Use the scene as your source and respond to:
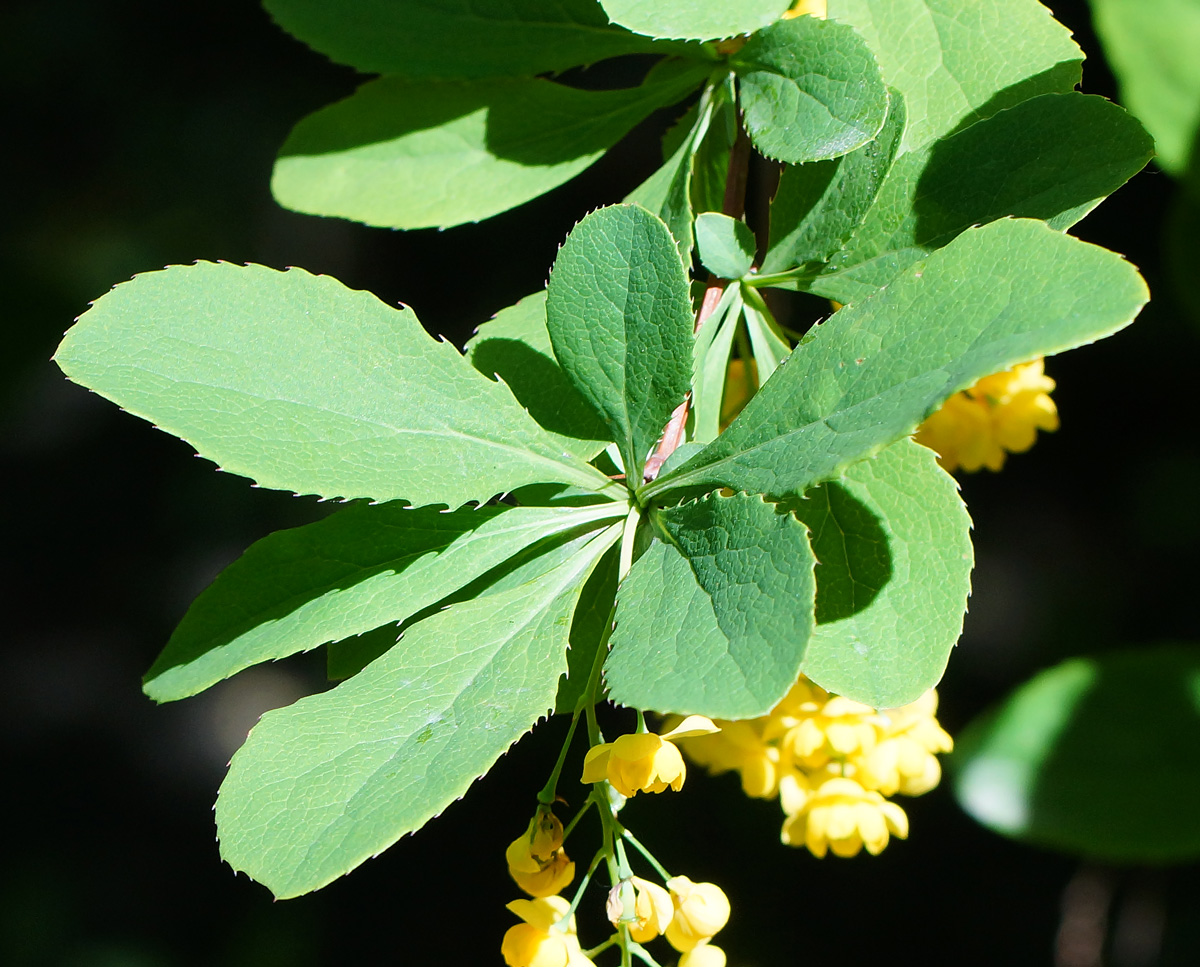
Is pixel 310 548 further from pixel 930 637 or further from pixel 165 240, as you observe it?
pixel 165 240

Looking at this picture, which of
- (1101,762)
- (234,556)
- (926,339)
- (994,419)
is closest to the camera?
(926,339)

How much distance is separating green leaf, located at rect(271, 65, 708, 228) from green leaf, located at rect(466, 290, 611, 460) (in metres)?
0.15

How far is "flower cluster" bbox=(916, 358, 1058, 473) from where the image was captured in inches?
46.4

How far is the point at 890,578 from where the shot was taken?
0.71 meters

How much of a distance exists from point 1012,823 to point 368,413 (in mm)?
1414

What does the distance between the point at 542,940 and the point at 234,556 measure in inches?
82.2

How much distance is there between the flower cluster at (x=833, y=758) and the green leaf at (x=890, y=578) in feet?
0.80

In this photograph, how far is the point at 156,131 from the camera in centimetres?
251

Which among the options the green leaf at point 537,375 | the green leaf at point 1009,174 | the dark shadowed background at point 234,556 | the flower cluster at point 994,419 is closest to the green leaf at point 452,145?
the green leaf at point 537,375

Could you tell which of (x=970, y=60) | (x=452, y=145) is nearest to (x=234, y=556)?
(x=452, y=145)

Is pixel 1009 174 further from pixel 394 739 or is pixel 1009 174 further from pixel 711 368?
pixel 394 739

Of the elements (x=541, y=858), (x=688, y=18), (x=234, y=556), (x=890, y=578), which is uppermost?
(x=688, y=18)

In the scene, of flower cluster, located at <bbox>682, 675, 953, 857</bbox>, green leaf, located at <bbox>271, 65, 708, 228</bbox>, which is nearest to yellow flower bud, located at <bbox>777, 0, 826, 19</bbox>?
green leaf, located at <bbox>271, 65, 708, 228</bbox>

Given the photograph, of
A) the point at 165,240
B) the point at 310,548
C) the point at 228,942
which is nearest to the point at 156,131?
the point at 165,240
